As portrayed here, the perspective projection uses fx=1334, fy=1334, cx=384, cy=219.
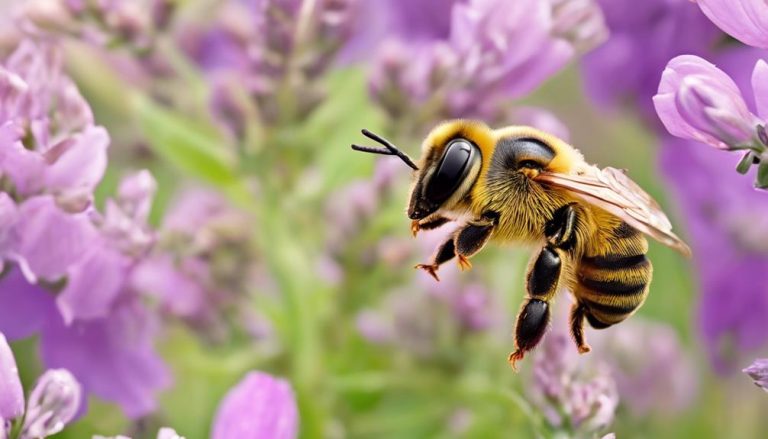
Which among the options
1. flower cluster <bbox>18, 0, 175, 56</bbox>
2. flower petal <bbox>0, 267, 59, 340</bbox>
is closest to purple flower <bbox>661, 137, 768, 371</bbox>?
flower cluster <bbox>18, 0, 175, 56</bbox>

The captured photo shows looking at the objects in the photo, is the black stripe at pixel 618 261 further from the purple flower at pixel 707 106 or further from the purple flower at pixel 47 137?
the purple flower at pixel 47 137

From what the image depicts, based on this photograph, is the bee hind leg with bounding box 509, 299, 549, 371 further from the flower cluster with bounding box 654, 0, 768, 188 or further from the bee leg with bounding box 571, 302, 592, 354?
the flower cluster with bounding box 654, 0, 768, 188

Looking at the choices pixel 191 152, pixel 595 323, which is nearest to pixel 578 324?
pixel 595 323

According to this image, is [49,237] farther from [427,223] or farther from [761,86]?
[761,86]

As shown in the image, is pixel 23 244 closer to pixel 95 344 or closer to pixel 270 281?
pixel 95 344

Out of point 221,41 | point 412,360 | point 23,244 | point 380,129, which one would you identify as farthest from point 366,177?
point 23,244

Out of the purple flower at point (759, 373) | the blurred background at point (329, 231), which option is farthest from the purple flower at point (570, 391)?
the purple flower at point (759, 373)
